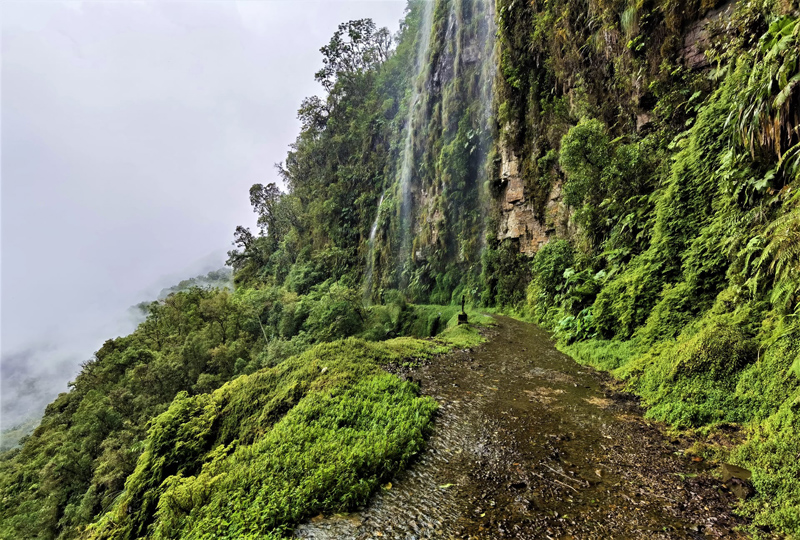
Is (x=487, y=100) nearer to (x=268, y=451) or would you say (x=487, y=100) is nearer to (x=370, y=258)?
(x=370, y=258)

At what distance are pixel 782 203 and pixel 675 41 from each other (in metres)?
7.68

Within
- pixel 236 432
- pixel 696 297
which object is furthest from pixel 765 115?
pixel 236 432

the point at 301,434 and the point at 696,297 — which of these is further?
the point at 696,297

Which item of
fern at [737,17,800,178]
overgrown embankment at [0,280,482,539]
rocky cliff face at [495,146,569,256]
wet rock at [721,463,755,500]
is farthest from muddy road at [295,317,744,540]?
rocky cliff face at [495,146,569,256]

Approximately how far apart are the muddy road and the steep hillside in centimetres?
30

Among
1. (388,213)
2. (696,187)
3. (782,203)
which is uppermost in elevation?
(388,213)

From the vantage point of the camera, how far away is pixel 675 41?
9164 mm

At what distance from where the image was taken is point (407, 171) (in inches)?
1099

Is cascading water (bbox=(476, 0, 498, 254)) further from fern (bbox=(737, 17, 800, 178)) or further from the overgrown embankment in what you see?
fern (bbox=(737, 17, 800, 178))

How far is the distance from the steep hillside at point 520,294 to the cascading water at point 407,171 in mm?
323

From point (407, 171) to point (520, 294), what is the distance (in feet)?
52.9

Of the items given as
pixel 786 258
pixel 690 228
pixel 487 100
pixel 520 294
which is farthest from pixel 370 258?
pixel 786 258

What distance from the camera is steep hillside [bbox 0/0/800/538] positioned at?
140 inches

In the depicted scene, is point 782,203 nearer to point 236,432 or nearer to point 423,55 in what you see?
point 236,432
